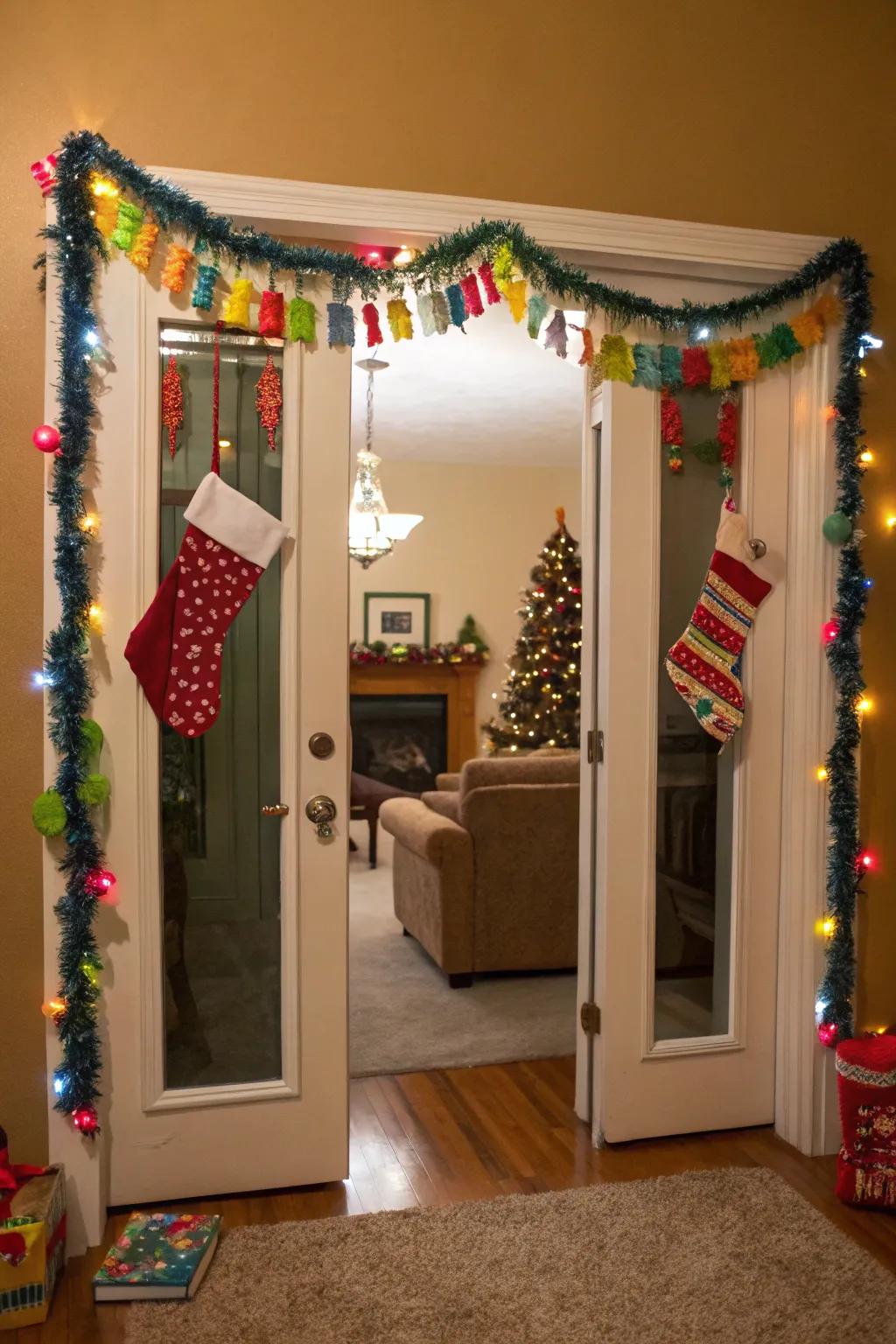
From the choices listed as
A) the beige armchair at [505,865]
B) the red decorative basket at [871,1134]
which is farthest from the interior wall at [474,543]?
the red decorative basket at [871,1134]

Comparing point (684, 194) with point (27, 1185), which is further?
point (684, 194)

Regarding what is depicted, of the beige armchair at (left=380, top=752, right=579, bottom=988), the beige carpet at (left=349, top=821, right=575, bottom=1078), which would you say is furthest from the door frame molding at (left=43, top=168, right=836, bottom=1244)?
the beige armchair at (left=380, top=752, right=579, bottom=988)

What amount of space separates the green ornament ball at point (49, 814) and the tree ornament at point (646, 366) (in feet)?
5.98

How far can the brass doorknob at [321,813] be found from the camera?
2.71 m

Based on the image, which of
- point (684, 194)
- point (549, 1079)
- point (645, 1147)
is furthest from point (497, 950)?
point (684, 194)

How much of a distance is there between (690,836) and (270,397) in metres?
1.66

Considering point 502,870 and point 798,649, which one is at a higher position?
point 798,649

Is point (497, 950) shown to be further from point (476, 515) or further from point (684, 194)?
point (476, 515)

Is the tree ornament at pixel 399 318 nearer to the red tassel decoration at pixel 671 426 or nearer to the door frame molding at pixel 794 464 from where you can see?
the door frame molding at pixel 794 464

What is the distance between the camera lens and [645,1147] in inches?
117

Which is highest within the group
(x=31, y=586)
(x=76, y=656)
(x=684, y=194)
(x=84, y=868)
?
(x=684, y=194)

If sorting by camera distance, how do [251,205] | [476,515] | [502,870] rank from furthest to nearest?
[476,515]
[502,870]
[251,205]

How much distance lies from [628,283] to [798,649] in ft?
3.64

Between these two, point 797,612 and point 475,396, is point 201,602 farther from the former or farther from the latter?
point 475,396
